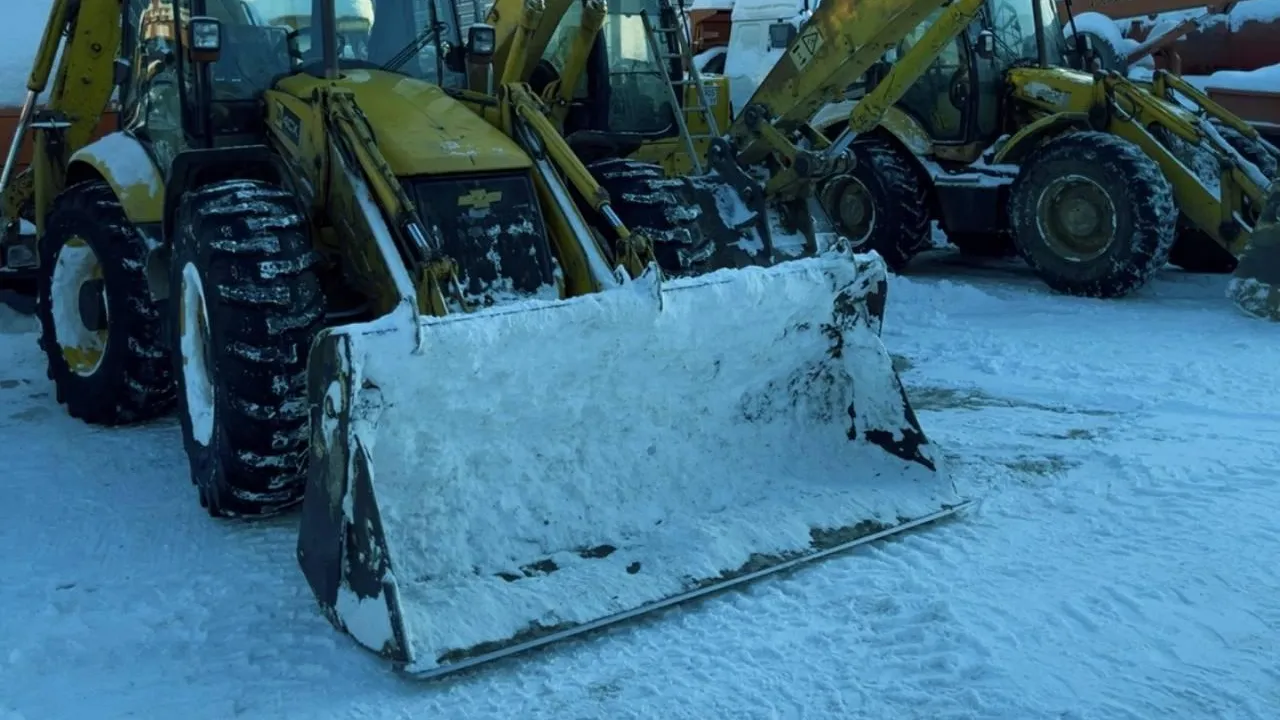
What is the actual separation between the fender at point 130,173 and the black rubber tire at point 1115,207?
20.2ft

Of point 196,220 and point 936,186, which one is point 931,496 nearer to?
point 196,220

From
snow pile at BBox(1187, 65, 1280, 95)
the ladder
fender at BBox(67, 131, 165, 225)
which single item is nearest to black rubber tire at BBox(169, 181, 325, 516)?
fender at BBox(67, 131, 165, 225)

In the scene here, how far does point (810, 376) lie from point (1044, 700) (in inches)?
65.5

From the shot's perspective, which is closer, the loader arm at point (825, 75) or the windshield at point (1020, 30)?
the loader arm at point (825, 75)

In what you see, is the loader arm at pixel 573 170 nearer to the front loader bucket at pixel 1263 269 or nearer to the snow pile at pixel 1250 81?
the front loader bucket at pixel 1263 269

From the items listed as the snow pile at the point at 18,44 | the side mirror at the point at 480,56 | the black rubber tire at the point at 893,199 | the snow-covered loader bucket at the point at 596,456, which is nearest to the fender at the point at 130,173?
the side mirror at the point at 480,56

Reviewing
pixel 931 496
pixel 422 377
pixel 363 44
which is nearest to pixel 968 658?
pixel 931 496

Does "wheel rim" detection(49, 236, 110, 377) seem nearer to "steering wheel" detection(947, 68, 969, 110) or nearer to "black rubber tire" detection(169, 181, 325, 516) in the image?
"black rubber tire" detection(169, 181, 325, 516)

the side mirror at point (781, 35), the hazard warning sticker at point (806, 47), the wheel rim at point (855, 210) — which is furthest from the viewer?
the wheel rim at point (855, 210)

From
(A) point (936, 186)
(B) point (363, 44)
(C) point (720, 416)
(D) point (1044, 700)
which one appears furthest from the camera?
(A) point (936, 186)

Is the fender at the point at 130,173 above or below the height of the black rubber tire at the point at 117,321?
above

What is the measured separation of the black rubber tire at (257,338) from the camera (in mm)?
4270

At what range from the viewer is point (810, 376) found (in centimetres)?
468

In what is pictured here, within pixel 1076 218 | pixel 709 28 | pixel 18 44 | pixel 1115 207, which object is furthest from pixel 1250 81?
pixel 18 44
